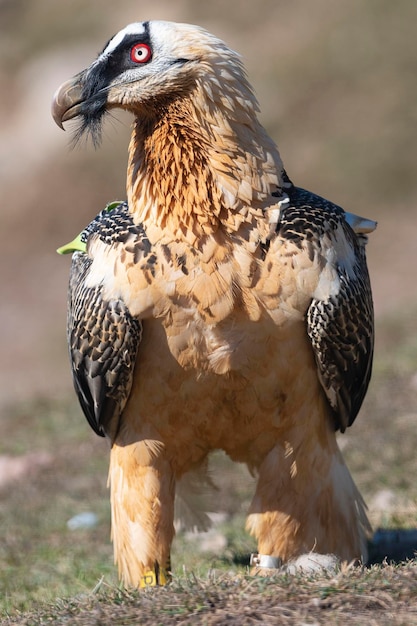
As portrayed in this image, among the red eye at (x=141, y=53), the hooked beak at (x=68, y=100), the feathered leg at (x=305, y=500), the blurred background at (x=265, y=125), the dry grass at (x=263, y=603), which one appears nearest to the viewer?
the dry grass at (x=263, y=603)

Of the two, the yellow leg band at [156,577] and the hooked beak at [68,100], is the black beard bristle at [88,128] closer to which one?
the hooked beak at [68,100]

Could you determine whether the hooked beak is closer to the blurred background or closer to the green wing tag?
the green wing tag

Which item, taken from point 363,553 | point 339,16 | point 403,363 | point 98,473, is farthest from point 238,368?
point 339,16

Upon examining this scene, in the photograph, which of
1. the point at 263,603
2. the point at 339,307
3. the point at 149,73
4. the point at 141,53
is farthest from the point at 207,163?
the point at 263,603

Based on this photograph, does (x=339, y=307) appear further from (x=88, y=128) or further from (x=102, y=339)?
(x=88, y=128)

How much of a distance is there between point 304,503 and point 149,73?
221 cm

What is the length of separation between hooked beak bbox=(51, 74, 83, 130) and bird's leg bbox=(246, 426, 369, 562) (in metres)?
1.89

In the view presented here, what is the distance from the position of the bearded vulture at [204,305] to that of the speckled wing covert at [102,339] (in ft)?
0.03

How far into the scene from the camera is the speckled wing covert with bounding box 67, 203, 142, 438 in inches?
205

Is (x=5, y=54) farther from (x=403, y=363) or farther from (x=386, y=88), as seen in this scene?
(x=403, y=363)

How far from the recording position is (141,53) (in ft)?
17.2

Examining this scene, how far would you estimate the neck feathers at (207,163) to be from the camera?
203 inches

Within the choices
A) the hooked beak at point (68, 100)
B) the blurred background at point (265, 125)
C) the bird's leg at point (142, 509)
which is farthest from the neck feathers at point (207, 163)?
the blurred background at point (265, 125)

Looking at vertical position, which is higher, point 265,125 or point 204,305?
point 265,125
